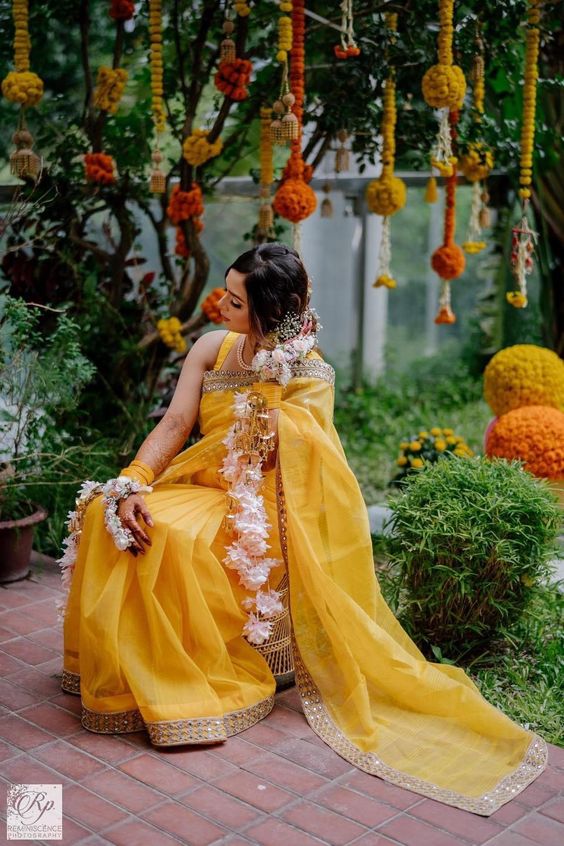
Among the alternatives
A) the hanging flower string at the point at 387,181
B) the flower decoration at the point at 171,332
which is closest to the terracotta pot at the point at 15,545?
the flower decoration at the point at 171,332

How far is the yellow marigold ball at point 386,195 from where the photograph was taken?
5496 mm

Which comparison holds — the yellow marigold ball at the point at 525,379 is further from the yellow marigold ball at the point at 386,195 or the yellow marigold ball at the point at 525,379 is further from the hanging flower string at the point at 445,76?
the hanging flower string at the point at 445,76

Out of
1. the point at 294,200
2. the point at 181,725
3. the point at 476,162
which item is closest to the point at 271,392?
the point at 181,725

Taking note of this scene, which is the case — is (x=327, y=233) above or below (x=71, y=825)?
above

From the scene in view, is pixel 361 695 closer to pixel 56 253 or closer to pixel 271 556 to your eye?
pixel 271 556

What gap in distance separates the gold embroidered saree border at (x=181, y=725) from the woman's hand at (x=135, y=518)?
567 mm

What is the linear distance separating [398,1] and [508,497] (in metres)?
3.09

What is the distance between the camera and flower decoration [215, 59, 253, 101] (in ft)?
16.9

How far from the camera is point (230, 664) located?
141 inches

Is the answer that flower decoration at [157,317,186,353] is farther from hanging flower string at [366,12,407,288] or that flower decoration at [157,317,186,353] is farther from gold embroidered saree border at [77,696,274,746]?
gold embroidered saree border at [77,696,274,746]

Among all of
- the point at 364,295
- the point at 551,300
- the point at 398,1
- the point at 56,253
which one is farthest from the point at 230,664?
the point at 364,295

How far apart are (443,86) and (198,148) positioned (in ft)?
4.32

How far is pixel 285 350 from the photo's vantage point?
12.1ft

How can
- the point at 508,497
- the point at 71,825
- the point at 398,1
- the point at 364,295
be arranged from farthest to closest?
1. the point at 364,295
2. the point at 398,1
3. the point at 508,497
4. the point at 71,825
